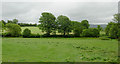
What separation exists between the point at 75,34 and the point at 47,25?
14513 mm

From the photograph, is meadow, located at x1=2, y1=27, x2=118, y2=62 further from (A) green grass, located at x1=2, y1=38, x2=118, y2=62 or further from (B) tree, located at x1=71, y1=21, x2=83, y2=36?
(B) tree, located at x1=71, y1=21, x2=83, y2=36

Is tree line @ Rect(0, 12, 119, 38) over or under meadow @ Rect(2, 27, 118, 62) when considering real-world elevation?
over

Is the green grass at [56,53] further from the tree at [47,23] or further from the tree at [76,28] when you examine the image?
the tree at [76,28]

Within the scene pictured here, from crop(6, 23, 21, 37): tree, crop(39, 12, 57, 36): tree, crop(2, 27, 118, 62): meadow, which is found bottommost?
crop(2, 27, 118, 62): meadow

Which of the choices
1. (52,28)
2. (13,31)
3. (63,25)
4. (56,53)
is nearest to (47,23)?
(52,28)

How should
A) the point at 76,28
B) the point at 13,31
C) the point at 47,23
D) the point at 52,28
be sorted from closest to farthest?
the point at 13,31, the point at 47,23, the point at 52,28, the point at 76,28

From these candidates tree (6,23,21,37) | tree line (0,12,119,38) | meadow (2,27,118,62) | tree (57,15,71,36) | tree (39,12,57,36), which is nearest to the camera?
meadow (2,27,118,62)

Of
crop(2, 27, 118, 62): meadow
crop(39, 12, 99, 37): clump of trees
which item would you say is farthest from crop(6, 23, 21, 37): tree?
crop(2, 27, 118, 62): meadow

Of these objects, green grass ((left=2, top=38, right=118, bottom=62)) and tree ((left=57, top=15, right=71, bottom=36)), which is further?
tree ((left=57, top=15, right=71, bottom=36))

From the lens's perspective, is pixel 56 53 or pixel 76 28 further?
pixel 76 28

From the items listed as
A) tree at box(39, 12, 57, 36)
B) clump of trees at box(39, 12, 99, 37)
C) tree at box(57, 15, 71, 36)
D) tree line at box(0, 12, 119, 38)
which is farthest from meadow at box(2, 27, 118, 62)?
tree at box(57, 15, 71, 36)

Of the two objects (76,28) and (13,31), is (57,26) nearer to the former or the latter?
(76,28)

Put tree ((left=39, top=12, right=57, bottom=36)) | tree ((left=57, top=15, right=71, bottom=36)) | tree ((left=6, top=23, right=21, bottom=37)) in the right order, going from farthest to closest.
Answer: tree ((left=57, top=15, right=71, bottom=36)), tree ((left=39, top=12, right=57, bottom=36)), tree ((left=6, top=23, right=21, bottom=37))

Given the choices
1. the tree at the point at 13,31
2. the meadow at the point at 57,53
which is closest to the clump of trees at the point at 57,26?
the tree at the point at 13,31
